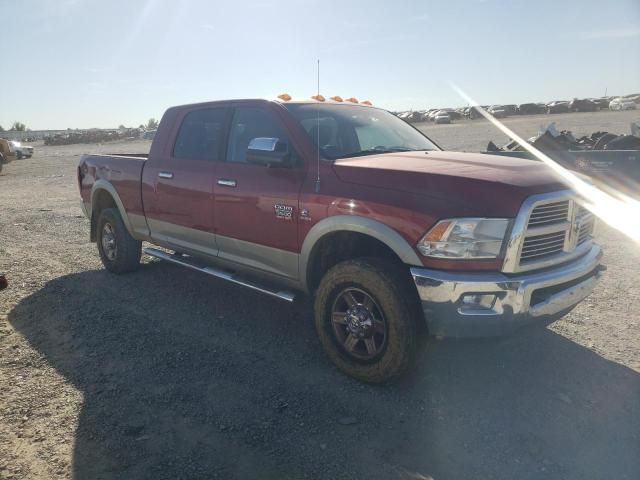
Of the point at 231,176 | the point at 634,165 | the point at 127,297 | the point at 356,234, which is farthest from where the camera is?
the point at 634,165

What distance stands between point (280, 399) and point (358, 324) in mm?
739

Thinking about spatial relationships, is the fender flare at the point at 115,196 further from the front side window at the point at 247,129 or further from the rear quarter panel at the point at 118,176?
the front side window at the point at 247,129

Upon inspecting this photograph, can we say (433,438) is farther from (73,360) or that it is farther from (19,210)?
(19,210)

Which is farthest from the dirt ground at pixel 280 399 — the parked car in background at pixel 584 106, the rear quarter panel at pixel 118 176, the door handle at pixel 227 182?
the parked car in background at pixel 584 106

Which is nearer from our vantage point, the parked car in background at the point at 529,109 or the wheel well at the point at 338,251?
the wheel well at the point at 338,251

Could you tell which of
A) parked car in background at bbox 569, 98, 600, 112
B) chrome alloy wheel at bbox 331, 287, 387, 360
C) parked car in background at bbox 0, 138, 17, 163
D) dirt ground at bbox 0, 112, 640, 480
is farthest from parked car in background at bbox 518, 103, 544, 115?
chrome alloy wheel at bbox 331, 287, 387, 360

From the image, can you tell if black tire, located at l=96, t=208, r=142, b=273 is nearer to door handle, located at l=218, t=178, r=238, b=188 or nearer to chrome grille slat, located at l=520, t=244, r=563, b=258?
door handle, located at l=218, t=178, r=238, b=188

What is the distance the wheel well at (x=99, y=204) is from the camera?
621cm

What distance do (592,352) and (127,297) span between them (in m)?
4.46

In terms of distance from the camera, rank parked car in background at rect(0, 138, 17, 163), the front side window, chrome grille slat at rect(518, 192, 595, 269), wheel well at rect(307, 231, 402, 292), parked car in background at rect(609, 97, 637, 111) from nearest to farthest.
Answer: chrome grille slat at rect(518, 192, 595, 269) → wheel well at rect(307, 231, 402, 292) → the front side window → parked car in background at rect(0, 138, 17, 163) → parked car in background at rect(609, 97, 637, 111)

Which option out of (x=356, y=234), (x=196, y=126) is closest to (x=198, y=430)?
(x=356, y=234)

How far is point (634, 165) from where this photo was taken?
8.19 meters

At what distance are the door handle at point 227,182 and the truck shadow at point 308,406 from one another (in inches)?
51.0

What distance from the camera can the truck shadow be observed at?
271 cm
